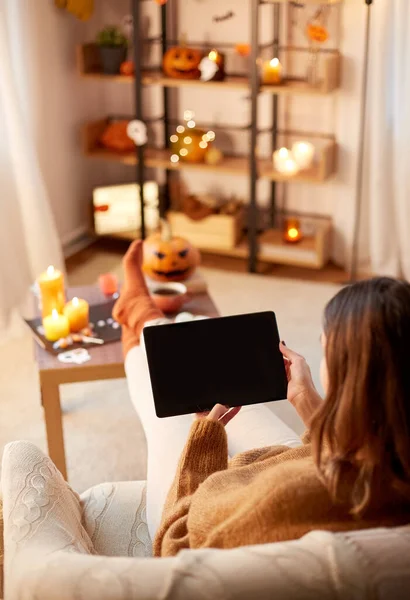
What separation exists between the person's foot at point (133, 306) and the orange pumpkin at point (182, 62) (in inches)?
61.7

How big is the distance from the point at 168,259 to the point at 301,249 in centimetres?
137

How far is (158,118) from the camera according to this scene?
3986 mm

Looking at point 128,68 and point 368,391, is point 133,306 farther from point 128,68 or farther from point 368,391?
point 128,68

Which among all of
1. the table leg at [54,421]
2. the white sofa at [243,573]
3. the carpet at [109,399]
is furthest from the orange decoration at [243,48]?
the white sofa at [243,573]

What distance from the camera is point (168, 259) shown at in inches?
98.3

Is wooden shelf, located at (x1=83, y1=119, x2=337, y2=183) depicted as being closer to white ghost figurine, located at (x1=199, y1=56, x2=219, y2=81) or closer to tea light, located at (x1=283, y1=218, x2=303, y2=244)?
tea light, located at (x1=283, y1=218, x2=303, y2=244)

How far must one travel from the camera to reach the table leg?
213 cm

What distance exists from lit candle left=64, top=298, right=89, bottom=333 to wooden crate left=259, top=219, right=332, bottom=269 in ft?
5.42

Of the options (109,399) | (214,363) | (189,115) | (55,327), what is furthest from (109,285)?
(189,115)

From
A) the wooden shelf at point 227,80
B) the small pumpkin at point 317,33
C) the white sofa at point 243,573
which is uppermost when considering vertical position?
the small pumpkin at point 317,33

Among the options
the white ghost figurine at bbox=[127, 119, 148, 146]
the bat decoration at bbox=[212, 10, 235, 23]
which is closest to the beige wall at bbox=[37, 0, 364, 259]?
the bat decoration at bbox=[212, 10, 235, 23]

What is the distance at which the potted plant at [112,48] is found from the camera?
374 cm

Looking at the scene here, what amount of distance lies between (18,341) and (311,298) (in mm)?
1251

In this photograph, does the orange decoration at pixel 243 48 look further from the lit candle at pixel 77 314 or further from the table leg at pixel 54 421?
the table leg at pixel 54 421
